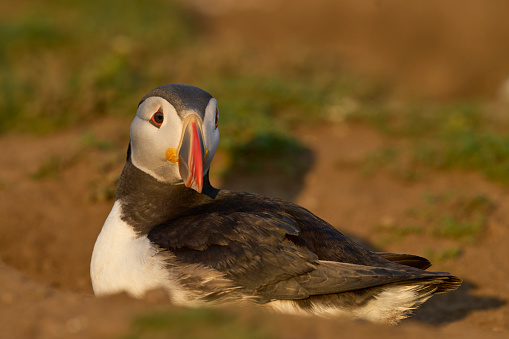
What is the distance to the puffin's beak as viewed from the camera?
11.7 feet

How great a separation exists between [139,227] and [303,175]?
312cm

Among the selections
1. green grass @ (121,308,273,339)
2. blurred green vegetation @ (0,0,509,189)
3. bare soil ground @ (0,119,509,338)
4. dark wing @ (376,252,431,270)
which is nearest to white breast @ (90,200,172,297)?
bare soil ground @ (0,119,509,338)

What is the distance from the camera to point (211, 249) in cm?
352

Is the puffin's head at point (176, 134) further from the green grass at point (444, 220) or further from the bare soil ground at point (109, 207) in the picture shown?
the green grass at point (444, 220)

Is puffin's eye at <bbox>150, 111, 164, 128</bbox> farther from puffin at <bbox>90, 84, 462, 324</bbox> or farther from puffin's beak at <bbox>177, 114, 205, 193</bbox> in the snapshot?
puffin's beak at <bbox>177, 114, 205, 193</bbox>

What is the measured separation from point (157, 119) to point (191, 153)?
40cm

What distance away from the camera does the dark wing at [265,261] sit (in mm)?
3459

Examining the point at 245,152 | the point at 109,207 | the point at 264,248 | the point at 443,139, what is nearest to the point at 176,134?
the point at 264,248

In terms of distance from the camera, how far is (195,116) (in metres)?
3.66

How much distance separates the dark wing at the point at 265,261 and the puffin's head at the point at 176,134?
310mm

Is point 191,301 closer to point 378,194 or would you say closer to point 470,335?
point 470,335

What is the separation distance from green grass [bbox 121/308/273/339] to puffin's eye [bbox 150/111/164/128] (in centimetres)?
146

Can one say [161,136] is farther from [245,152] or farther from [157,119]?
[245,152]

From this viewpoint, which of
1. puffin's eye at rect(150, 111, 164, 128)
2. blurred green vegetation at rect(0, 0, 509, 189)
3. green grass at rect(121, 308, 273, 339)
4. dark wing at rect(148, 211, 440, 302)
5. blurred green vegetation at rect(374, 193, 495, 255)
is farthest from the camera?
blurred green vegetation at rect(0, 0, 509, 189)
